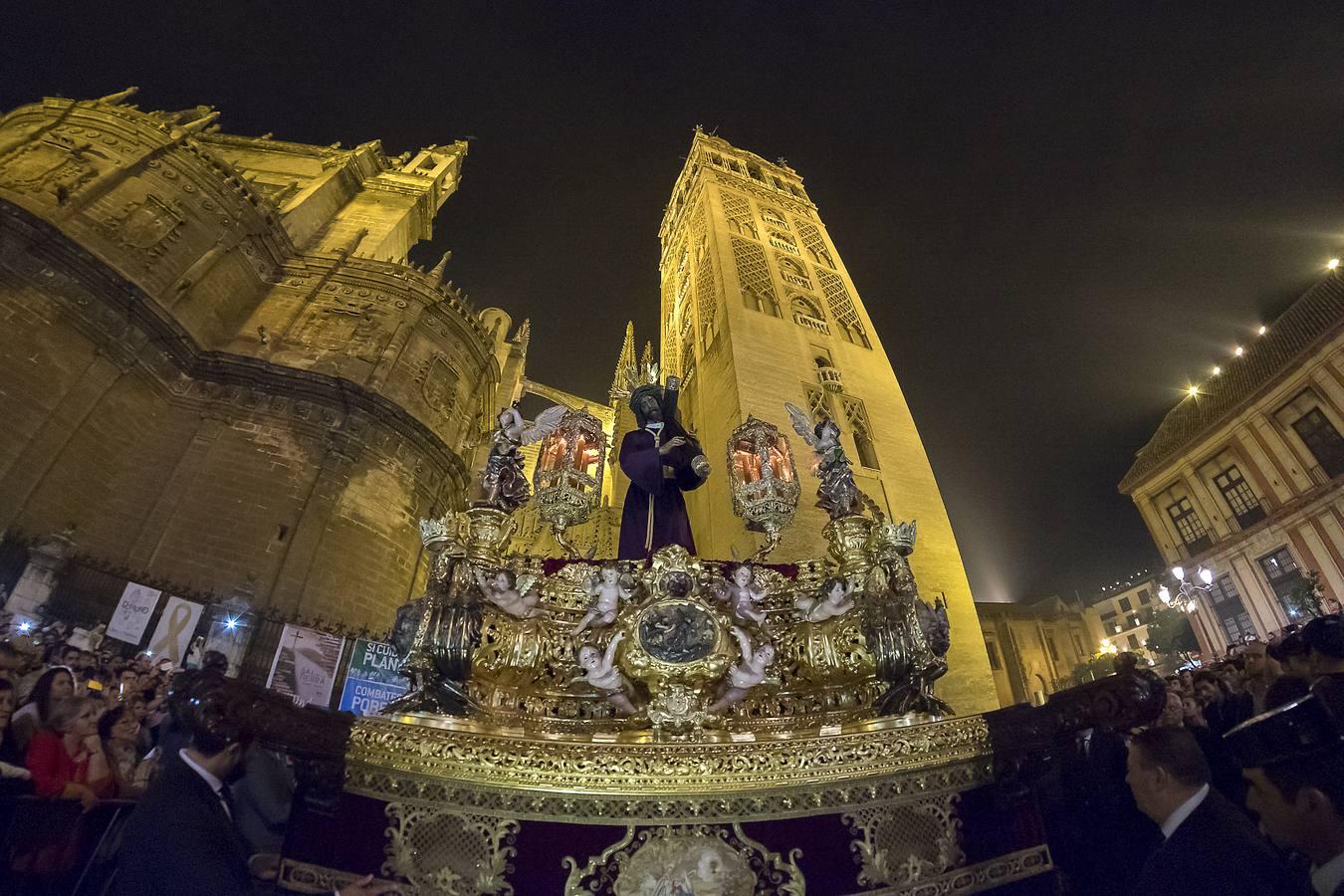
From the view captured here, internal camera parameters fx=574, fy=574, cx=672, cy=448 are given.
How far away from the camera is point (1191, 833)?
1.95 meters

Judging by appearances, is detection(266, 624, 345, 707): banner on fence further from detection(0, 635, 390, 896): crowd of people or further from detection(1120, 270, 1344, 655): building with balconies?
detection(1120, 270, 1344, 655): building with balconies

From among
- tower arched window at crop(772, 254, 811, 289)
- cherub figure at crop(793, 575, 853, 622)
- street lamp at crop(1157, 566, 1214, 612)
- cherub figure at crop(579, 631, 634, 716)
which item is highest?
tower arched window at crop(772, 254, 811, 289)

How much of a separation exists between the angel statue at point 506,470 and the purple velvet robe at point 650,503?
3.14 feet

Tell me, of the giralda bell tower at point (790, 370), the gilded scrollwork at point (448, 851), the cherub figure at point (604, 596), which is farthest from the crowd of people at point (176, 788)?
the giralda bell tower at point (790, 370)

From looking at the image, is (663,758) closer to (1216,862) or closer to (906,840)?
(906,840)

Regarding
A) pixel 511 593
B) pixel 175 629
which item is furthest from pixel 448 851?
pixel 175 629

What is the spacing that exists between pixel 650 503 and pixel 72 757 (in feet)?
12.3

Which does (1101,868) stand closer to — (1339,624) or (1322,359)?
(1339,624)

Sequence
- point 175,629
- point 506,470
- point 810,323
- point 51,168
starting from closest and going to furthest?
point 506,470 → point 175,629 → point 51,168 → point 810,323

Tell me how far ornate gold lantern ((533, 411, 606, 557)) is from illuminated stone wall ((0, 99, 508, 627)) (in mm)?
9619

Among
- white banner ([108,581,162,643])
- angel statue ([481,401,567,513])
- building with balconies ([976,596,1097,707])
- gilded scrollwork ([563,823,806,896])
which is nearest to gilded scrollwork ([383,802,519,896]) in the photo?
gilded scrollwork ([563,823,806,896])

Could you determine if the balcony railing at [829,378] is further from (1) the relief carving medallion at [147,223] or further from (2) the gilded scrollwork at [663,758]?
(1) the relief carving medallion at [147,223]

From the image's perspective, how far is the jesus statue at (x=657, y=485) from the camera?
16.2 feet

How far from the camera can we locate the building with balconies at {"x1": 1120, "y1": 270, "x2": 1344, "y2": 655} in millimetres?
18188
